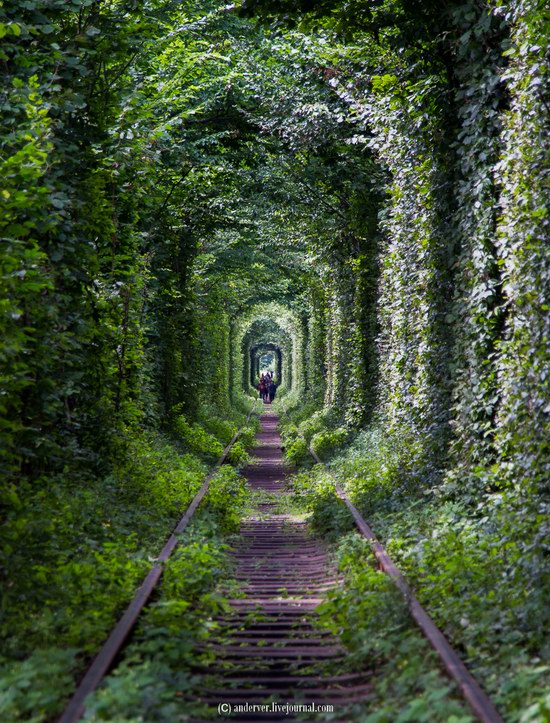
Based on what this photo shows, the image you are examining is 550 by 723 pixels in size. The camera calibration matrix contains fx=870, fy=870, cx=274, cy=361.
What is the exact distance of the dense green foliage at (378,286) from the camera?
641cm

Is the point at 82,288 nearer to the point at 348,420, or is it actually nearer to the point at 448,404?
the point at 448,404

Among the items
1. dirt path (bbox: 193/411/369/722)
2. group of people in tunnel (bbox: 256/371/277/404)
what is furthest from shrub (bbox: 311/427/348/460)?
group of people in tunnel (bbox: 256/371/277/404)

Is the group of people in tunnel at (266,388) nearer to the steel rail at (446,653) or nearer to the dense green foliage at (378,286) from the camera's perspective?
the dense green foliage at (378,286)

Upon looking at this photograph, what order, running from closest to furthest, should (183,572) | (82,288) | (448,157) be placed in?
(183,572), (82,288), (448,157)

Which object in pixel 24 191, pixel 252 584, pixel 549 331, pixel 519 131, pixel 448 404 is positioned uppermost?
pixel 519 131

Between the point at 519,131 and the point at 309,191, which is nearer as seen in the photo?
the point at 519,131

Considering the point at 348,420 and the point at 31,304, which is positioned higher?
the point at 31,304

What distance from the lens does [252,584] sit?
816 centimetres

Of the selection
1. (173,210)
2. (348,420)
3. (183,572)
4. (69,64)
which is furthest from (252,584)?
(348,420)

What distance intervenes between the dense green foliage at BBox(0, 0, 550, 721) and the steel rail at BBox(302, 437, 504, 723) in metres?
0.17

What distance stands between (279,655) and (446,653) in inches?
50.7

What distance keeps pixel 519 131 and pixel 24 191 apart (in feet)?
14.4

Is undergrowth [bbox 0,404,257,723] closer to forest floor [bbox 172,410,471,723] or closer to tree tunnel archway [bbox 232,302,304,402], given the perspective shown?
forest floor [bbox 172,410,471,723]

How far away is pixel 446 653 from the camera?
4.93m
